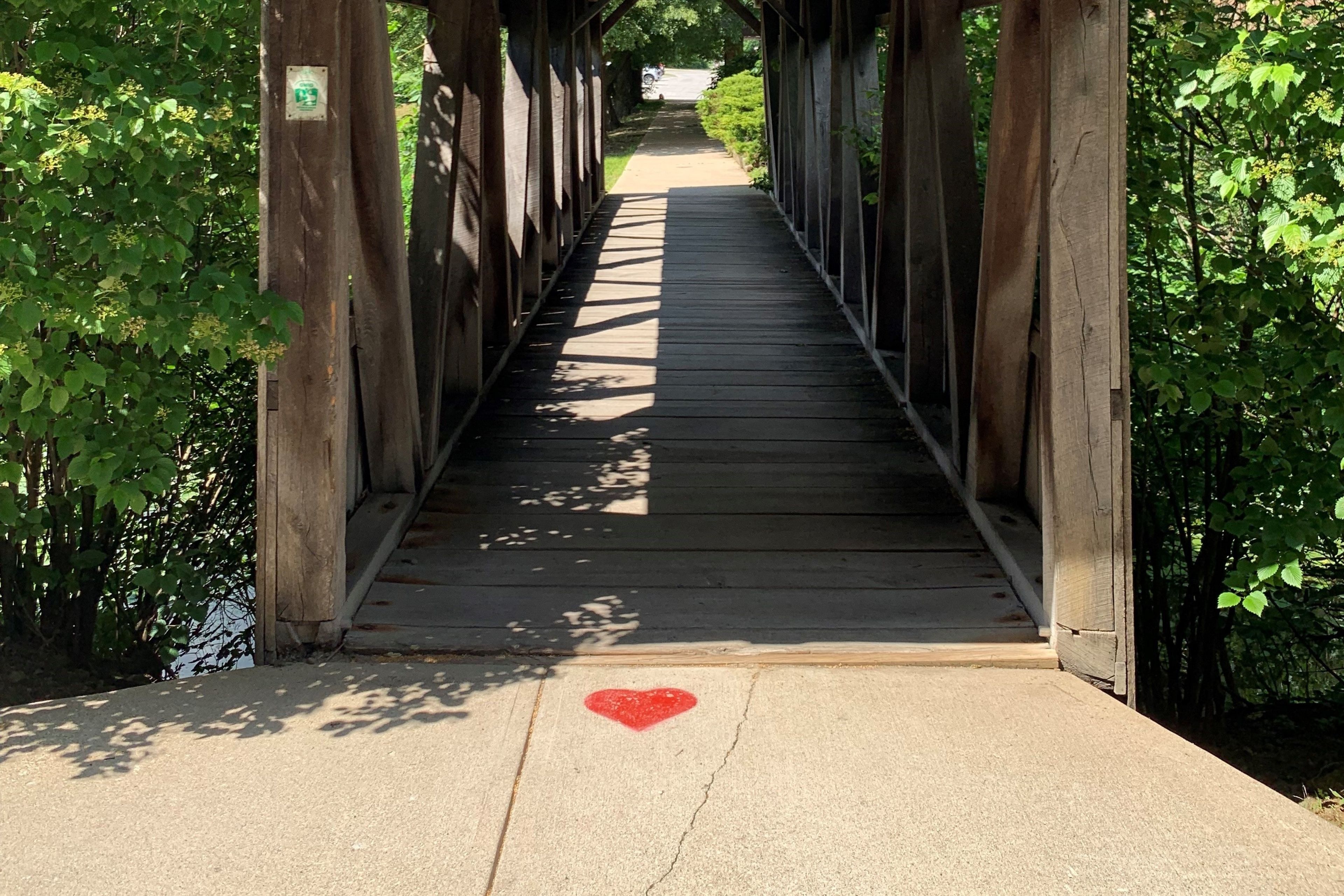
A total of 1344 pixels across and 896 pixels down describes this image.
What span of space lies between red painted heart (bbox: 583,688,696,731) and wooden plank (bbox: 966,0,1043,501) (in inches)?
77.7

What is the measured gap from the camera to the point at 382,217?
16.2ft

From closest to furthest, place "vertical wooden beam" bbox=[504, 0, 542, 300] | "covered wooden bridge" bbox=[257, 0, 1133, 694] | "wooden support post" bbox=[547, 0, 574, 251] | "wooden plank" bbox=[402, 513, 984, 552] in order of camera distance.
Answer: "covered wooden bridge" bbox=[257, 0, 1133, 694] → "wooden plank" bbox=[402, 513, 984, 552] → "vertical wooden beam" bbox=[504, 0, 542, 300] → "wooden support post" bbox=[547, 0, 574, 251]

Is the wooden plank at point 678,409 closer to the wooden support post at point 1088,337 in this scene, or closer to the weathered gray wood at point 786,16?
the wooden support post at point 1088,337

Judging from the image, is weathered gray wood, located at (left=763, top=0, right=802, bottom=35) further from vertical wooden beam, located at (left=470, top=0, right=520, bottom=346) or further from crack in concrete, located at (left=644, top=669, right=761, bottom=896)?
crack in concrete, located at (left=644, top=669, right=761, bottom=896)

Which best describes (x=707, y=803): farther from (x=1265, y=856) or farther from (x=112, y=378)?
(x=112, y=378)

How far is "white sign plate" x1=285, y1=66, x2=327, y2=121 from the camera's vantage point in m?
3.95

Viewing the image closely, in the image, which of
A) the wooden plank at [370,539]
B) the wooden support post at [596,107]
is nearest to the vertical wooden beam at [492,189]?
the wooden plank at [370,539]

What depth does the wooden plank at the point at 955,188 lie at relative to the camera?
18.7ft

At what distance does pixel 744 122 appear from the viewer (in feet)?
74.7

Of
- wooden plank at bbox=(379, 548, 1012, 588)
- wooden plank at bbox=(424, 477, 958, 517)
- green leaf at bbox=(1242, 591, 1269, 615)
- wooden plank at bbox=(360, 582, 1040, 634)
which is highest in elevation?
green leaf at bbox=(1242, 591, 1269, 615)

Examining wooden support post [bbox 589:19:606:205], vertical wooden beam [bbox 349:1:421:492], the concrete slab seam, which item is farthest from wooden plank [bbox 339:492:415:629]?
wooden support post [bbox 589:19:606:205]

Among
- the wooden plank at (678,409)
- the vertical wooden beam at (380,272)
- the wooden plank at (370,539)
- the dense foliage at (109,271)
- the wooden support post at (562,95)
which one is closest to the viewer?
the dense foliage at (109,271)

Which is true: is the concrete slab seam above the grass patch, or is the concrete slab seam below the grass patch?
below

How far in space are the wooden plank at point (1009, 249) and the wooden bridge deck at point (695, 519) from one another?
1.62 feet
